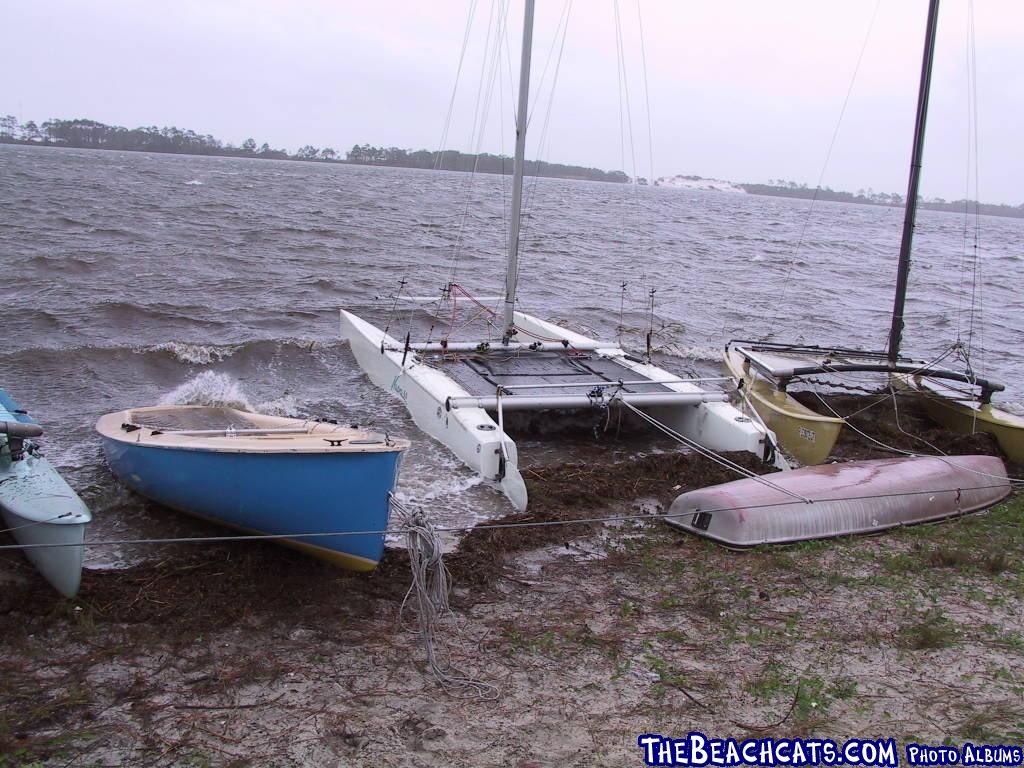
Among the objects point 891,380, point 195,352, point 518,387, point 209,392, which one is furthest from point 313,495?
point 195,352

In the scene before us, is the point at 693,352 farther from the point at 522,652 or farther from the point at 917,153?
the point at 522,652

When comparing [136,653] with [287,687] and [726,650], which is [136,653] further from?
[726,650]

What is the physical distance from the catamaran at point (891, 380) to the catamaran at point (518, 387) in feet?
1.58

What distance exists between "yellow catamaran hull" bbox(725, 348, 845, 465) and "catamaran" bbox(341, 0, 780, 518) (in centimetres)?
30

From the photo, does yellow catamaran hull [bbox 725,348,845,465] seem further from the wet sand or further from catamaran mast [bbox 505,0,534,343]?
catamaran mast [bbox 505,0,534,343]

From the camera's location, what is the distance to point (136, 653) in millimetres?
4500

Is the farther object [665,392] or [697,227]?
[697,227]

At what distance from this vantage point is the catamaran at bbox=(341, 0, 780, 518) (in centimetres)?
784

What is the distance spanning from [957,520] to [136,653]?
6074 millimetres

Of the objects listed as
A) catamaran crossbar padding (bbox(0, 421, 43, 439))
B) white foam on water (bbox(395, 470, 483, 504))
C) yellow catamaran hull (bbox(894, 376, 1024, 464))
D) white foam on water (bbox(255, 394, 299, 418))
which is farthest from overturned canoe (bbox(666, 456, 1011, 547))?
white foam on water (bbox(255, 394, 299, 418))

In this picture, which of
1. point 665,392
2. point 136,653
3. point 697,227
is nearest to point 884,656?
point 136,653

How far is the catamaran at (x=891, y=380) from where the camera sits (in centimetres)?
852

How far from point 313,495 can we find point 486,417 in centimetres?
280

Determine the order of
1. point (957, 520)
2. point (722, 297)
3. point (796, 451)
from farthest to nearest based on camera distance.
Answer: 1. point (722, 297)
2. point (796, 451)
3. point (957, 520)
